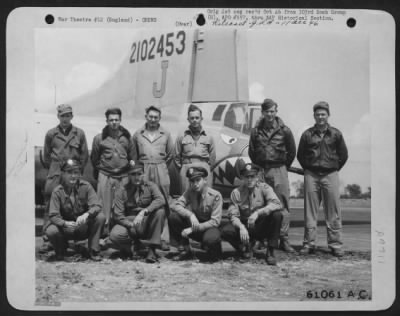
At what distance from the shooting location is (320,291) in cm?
367

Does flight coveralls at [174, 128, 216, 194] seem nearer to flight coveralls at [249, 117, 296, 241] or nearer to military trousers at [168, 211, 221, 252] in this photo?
military trousers at [168, 211, 221, 252]

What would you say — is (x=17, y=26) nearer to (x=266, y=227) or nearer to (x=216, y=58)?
(x=216, y=58)

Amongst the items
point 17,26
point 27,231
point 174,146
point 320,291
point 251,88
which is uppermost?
point 17,26

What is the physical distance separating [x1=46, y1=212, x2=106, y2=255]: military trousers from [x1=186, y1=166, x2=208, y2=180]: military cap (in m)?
0.65

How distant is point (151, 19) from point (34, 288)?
6.57ft

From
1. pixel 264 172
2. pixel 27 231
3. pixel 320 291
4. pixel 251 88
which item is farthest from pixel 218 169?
pixel 27 231

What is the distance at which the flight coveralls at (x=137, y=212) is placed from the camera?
361cm

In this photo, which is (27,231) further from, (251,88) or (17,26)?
(251,88)

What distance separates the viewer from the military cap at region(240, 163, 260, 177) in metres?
3.64

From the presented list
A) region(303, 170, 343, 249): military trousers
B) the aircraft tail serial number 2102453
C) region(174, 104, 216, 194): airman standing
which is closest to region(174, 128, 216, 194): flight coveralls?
region(174, 104, 216, 194): airman standing

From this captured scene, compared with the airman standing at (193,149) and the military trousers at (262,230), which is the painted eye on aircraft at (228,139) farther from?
the military trousers at (262,230)

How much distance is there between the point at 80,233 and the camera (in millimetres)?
3596

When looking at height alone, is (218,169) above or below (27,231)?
above

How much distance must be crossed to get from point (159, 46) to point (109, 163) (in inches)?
34.9
